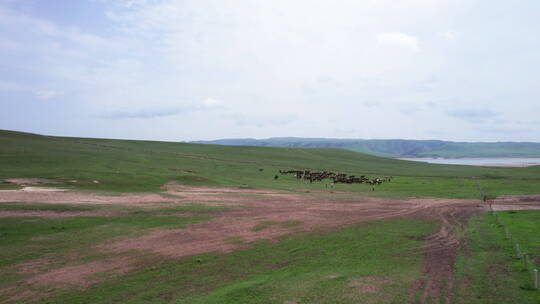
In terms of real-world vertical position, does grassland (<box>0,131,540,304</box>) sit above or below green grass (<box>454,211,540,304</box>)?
below

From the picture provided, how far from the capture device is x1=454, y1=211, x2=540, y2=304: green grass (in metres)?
14.2

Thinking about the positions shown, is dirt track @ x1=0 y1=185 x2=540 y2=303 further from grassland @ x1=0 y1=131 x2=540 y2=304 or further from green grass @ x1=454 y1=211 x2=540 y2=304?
green grass @ x1=454 y1=211 x2=540 y2=304

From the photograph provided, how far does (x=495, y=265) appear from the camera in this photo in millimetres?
17922

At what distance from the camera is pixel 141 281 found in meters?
15.8

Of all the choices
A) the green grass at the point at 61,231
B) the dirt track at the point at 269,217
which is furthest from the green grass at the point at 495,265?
the green grass at the point at 61,231

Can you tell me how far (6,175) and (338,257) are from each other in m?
46.2

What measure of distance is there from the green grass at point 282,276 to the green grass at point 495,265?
7.30 feet

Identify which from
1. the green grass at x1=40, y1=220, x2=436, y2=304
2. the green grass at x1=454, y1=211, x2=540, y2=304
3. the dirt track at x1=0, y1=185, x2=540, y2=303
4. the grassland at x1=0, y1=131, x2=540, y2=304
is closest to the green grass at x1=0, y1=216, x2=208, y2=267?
the grassland at x1=0, y1=131, x2=540, y2=304

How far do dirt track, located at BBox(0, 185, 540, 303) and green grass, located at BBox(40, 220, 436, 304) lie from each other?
4.10ft

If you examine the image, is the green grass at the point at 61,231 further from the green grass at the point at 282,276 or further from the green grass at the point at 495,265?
the green grass at the point at 495,265

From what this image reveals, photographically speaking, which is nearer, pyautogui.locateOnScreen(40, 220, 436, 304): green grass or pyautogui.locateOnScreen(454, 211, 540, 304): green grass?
pyautogui.locateOnScreen(40, 220, 436, 304): green grass

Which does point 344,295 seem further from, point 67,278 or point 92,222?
point 92,222

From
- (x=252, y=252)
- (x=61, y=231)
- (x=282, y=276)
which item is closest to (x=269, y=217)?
(x=252, y=252)

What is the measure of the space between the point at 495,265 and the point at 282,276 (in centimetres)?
1146
